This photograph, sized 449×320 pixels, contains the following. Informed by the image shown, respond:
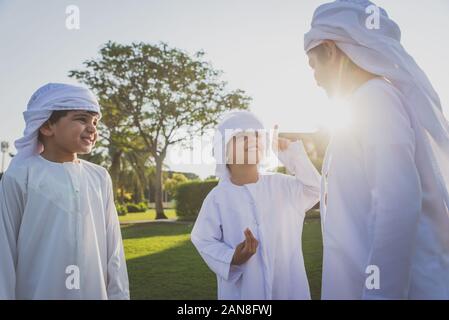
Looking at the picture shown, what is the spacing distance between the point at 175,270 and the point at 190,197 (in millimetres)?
13273

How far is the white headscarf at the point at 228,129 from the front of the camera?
9.61 ft

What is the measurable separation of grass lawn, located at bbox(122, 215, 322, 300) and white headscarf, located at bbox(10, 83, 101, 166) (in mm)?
3366

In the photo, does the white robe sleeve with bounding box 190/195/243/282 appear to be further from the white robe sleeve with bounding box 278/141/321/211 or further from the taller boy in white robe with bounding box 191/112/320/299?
the white robe sleeve with bounding box 278/141/321/211

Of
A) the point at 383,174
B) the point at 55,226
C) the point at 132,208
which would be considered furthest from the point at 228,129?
the point at 132,208

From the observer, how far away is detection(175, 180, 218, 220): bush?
20.2 metres

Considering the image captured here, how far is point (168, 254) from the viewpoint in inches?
356

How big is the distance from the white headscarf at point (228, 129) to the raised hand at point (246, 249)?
656 millimetres

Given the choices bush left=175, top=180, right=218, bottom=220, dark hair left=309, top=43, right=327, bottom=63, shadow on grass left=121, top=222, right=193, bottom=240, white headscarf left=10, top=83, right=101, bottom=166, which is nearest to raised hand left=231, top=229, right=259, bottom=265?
dark hair left=309, top=43, right=327, bottom=63

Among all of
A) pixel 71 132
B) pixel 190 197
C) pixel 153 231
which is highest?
pixel 71 132

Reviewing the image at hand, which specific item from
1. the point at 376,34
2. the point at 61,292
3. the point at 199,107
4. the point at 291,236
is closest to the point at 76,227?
the point at 61,292

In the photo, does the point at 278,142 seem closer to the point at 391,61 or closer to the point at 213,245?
the point at 213,245

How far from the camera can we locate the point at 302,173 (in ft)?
9.03

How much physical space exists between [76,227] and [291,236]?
1.40 metres

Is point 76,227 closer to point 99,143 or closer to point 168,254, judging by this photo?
point 168,254
